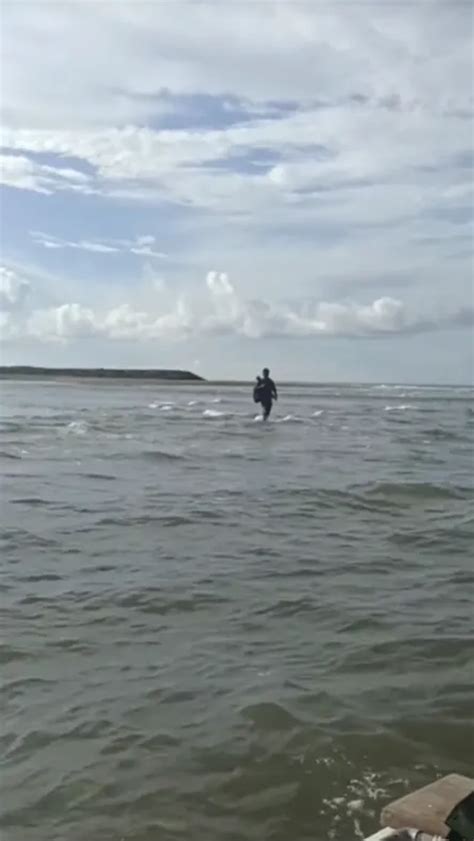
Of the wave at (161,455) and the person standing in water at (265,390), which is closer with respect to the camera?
the wave at (161,455)

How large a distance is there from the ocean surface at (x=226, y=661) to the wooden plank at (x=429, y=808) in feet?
1.75

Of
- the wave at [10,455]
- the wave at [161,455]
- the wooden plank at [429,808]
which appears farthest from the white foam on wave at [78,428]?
the wooden plank at [429,808]

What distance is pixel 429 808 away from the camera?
14.9ft

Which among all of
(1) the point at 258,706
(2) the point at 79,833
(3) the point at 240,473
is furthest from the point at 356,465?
(2) the point at 79,833

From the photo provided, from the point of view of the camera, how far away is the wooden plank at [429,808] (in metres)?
4.41

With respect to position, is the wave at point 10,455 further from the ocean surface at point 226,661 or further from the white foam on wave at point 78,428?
the white foam on wave at point 78,428

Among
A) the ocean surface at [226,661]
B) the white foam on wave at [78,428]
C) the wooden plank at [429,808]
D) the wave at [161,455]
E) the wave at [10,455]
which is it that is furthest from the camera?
the white foam on wave at [78,428]

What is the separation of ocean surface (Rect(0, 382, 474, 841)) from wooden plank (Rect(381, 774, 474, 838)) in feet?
1.75

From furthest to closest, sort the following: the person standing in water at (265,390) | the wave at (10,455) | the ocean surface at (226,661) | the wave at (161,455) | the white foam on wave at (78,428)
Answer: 1. the person standing in water at (265,390)
2. the white foam on wave at (78,428)
3. the wave at (161,455)
4. the wave at (10,455)
5. the ocean surface at (226,661)

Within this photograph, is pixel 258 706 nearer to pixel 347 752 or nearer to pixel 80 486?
pixel 347 752

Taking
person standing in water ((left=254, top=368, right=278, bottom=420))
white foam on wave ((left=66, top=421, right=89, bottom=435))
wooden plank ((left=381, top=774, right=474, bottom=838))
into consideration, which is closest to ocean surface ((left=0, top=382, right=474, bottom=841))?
wooden plank ((left=381, top=774, right=474, bottom=838))

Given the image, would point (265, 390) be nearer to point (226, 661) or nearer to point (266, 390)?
point (266, 390)

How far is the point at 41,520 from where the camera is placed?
44.2 feet

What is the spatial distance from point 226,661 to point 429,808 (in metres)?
3.17
